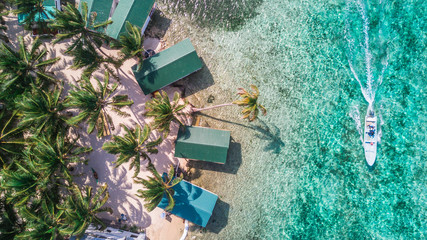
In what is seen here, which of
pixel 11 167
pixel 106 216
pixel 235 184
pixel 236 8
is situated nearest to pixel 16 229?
pixel 11 167

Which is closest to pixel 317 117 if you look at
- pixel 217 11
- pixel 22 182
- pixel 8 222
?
pixel 217 11

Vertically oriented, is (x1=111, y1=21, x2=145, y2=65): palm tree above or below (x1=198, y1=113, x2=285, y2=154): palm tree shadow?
above

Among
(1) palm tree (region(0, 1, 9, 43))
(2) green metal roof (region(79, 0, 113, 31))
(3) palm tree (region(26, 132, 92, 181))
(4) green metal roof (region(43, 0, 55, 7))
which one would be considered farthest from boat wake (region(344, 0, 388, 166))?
(1) palm tree (region(0, 1, 9, 43))

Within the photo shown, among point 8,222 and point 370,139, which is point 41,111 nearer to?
point 8,222

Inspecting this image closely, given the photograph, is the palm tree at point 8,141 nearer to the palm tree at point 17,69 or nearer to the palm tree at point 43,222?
the palm tree at point 17,69

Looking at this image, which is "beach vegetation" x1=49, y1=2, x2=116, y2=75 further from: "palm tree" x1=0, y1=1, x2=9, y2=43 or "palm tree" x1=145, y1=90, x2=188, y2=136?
"palm tree" x1=0, y1=1, x2=9, y2=43

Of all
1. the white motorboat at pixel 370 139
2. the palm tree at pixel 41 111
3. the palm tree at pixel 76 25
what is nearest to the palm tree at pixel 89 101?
the palm tree at pixel 41 111
